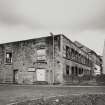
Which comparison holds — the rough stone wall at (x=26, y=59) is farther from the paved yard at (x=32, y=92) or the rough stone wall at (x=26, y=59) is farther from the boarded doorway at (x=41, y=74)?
the paved yard at (x=32, y=92)

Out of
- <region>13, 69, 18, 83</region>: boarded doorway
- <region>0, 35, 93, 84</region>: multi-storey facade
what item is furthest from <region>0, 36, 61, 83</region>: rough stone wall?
<region>13, 69, 18, 83</region>: boarded doorway

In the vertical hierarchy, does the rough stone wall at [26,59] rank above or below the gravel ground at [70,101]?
above

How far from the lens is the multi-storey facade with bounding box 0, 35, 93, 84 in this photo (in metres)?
26.0

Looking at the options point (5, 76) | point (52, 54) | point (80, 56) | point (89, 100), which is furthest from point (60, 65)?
point (89, 100)

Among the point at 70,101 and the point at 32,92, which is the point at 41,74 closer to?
the point at 32,92

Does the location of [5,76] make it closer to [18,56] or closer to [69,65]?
[18,56]

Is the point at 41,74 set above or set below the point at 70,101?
above

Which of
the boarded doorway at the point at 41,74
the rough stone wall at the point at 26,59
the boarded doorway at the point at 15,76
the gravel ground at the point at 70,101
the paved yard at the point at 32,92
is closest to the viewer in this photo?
the gravel ground at the point at 70,101

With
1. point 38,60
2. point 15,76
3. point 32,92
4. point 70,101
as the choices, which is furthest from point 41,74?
point 70,101

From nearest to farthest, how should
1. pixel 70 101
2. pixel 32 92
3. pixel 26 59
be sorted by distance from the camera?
pixel 70 101 < pixel 32 92 < pixel 26 59

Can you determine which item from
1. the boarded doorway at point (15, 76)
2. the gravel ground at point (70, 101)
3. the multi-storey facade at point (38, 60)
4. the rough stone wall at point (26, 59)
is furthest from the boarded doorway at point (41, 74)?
the gravel ground at point (70, 101)

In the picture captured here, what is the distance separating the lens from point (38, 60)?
27250 mm

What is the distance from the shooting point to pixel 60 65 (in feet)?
84.4

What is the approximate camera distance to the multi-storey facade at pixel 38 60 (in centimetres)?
2602
